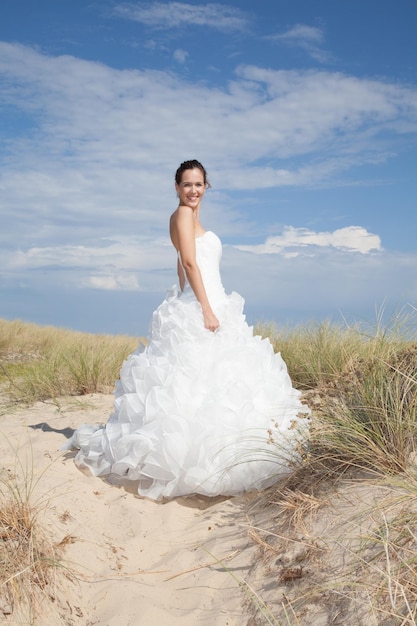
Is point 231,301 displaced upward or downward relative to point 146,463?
upward

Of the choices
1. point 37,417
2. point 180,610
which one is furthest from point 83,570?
point 37,417

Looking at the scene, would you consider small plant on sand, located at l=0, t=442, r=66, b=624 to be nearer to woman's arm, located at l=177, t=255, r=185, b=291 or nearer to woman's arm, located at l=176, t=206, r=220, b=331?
woman's arm, located at l=176, t=206, r=220, b=331

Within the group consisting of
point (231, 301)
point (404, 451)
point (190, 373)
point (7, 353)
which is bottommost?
point (7, 353)

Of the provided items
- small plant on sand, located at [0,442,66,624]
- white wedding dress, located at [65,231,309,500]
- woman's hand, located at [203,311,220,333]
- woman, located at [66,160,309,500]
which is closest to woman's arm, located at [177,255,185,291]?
woman, located at [66,160,309,500]

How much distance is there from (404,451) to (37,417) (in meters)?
5.18

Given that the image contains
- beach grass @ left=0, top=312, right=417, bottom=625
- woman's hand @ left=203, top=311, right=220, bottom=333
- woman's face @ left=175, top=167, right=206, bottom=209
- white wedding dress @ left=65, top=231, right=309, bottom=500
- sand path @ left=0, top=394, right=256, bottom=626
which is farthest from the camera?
woman's face @ left=175, top=167, right=206, bottom=209

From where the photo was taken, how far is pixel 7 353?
45.3 feet

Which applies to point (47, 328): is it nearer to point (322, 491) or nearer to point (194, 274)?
point (194, 274)

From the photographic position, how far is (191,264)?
5195 millimetres

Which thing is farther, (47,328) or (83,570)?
(47,328)

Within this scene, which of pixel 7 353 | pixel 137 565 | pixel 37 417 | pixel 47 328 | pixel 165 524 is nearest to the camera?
pixel 137 565

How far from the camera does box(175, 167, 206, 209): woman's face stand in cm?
549

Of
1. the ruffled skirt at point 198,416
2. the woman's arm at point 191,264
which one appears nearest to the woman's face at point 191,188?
the woman's arm at point 191,264

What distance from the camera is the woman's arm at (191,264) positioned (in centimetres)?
514
